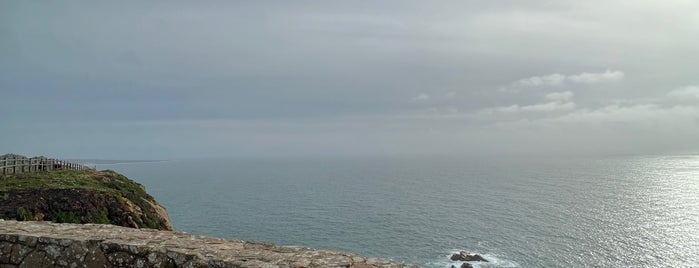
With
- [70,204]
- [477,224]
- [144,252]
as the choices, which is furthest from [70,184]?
[477,224]

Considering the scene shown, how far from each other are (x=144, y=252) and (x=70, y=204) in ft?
50.8

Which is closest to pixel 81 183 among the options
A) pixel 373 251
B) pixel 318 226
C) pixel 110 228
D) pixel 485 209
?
pixel 110 228

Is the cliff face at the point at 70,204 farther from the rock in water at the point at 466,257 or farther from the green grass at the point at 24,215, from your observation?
the rock in water at the point at 466,257

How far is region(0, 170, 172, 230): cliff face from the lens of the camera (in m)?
16.7

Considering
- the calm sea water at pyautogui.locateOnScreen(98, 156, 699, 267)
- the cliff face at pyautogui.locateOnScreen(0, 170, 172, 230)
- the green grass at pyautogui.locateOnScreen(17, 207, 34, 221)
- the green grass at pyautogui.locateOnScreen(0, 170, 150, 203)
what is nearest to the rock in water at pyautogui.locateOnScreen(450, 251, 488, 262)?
the calm sea water at pyautogui.locateOnScreen(98, 156, 699, 267)

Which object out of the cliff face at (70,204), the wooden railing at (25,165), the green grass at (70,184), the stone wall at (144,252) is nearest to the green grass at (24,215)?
the cliff face at (70,204)

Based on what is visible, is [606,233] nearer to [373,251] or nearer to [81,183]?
[373,251]

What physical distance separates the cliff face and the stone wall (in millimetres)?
10371

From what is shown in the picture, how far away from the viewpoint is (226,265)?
6.20 metres

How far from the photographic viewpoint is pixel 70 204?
61.2ft

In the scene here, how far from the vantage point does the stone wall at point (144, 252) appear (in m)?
6.43

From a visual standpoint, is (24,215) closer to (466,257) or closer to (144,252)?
(144,252)

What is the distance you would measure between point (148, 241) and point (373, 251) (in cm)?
4886

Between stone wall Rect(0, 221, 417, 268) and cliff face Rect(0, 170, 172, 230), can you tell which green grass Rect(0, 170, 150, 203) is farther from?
stone wall Rect(0, 221, 417, 268)
